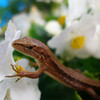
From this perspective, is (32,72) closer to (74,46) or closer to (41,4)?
(74,46)

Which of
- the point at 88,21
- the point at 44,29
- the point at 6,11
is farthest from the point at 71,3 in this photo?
the point at 6,11

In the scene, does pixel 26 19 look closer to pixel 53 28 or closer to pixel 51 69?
pixel 53 28

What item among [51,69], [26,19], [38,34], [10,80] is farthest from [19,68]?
[26,19]

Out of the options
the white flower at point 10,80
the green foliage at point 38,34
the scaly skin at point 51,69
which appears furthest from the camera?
the green foliage at point 38,34

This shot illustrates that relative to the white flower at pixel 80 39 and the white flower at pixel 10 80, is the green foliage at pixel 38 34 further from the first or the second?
the white flower at pixel 10 80

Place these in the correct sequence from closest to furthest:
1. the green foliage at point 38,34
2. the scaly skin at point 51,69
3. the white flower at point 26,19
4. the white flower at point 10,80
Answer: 1. the white flower at point 10,80
2. the scaly skin at point 51,69
3. the green foliage at point 38,34
4. the white flower at point 26,19

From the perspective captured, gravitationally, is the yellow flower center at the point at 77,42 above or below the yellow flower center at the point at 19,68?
below

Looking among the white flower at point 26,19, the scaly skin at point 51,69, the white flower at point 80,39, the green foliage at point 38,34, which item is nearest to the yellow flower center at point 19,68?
the scaly skin at point 51,69
